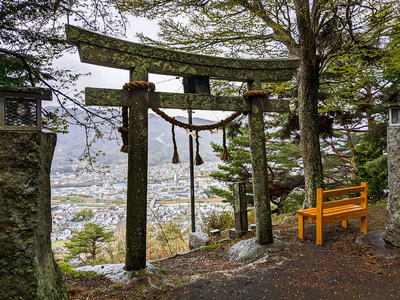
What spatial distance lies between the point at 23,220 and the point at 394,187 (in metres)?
4.84

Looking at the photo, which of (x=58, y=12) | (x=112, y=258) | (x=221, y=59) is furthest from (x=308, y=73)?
(x=112, y=258)

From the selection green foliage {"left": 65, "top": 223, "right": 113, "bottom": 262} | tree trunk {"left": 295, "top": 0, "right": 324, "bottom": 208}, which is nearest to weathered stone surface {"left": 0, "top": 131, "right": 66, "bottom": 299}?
tree trunk {"left": 295, "top": 0, "right": 324, "bottom": 208}

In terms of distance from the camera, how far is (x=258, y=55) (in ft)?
21.9

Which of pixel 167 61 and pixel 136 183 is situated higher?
pixel 167 61

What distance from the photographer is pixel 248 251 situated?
159 inches

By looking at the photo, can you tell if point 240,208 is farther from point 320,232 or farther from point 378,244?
point 378,244

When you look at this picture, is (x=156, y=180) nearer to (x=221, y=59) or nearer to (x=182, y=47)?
(x=182, y=47)

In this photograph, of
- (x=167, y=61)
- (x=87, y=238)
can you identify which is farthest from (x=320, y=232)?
(x=87, y=238)

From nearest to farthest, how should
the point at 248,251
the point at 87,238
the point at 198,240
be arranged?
the point at 248,251 < the point at 198,240 < the point at 87,238

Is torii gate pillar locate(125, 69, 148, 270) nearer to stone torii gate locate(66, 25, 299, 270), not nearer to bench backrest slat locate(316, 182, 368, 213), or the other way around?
stone torii gate locate(66, 25, 299, 270)

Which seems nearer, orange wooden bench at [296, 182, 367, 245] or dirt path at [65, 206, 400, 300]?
dirt path at [65, 206, 400, 300]

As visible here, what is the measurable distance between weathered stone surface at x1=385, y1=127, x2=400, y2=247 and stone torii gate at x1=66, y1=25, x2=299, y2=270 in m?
1.74

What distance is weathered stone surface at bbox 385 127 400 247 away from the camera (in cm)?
354

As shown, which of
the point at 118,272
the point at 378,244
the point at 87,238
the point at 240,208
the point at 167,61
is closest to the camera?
the point at 118,272
